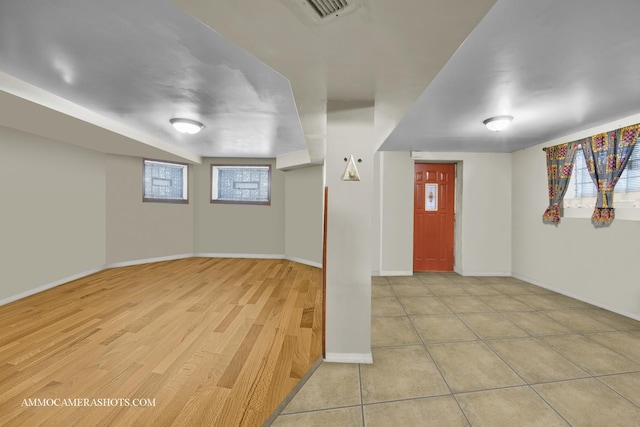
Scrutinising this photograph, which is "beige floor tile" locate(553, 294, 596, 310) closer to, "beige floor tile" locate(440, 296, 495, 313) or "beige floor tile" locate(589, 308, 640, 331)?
"beige floor tile" locate(589, 308, 640, 331)

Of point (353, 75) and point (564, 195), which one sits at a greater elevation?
point (353, 75)

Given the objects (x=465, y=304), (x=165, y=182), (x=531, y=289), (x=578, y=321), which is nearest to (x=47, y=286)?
(x=165, y=182)

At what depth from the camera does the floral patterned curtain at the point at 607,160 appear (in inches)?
118

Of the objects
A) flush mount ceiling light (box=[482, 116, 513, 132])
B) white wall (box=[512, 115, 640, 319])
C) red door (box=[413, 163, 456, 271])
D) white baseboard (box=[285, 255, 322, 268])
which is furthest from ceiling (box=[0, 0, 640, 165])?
A: white baseboard (box=[285, 255, 322, 268])

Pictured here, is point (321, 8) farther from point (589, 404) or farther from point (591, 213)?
point (591, 213)

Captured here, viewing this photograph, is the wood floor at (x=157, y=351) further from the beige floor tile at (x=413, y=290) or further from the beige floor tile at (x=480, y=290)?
the beige floor tile at (x=480, y=290)

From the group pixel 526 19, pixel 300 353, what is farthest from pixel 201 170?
pixel 526 19

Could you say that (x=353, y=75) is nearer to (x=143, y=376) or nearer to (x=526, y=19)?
(x=526, y=19)

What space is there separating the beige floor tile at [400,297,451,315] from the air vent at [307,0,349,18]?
10.3ft

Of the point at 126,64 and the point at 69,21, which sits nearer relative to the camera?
the point at 69,21

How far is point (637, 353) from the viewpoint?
2.30 metres

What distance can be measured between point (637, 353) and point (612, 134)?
8.14 feet

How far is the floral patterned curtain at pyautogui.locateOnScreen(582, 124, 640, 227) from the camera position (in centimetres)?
301

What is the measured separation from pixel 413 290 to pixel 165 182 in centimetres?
573
